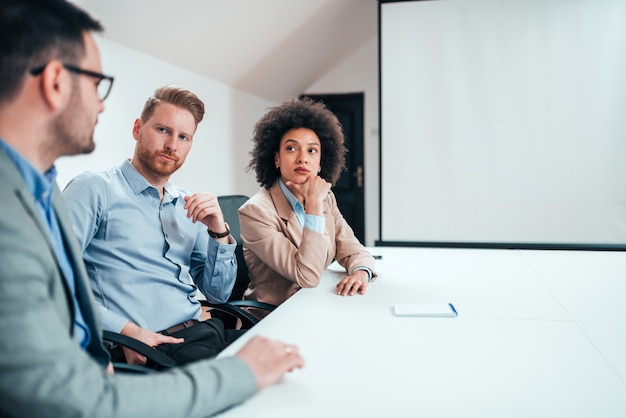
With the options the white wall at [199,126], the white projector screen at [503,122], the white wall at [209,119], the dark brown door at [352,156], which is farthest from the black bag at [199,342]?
the dark brown door at [352,156]

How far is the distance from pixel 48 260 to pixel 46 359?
125 mm

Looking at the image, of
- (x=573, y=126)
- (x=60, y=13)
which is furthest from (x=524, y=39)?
(x=60, y=13)

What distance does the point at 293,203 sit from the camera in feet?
6.41

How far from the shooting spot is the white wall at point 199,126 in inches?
97.0

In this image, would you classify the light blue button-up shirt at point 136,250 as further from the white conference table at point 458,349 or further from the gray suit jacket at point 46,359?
the gray suit jacket at point 46,359

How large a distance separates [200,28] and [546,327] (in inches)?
102

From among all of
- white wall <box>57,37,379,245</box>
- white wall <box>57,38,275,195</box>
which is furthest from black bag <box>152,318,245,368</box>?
white wall <box>57,38,275,195</box>

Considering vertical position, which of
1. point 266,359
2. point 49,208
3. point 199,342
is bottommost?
point 199,342

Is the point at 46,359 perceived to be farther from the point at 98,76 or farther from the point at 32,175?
the point at 98,76

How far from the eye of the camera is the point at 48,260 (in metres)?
0.63

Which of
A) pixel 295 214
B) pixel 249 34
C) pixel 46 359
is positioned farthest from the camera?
pixel 249 34

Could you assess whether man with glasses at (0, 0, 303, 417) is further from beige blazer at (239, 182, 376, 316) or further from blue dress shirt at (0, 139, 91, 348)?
beige blazer at (239, 182, 376, 316)

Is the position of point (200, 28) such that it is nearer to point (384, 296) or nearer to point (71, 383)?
point (384, 296)

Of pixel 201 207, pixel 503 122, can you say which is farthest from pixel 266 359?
pixel 503 122
